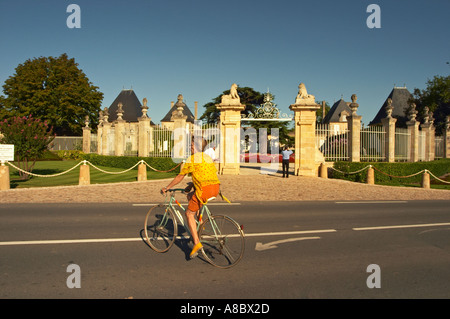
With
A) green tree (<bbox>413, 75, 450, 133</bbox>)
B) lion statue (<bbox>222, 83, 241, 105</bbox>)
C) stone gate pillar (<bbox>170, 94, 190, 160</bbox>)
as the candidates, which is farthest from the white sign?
green tree (<bbox>413, 75, 450, 133</bbox>)

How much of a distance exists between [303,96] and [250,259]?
49.6 ft

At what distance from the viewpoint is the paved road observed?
3.73 m

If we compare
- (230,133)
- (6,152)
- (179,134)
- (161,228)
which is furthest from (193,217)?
(179,134)

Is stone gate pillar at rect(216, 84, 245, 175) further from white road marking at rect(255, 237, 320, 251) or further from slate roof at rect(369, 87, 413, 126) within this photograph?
slate roof at rect(369, 87, 413, 126)

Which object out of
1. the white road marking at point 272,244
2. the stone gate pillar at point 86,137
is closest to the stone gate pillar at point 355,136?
the white road marking at point 272,244

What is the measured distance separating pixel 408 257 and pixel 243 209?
485cm

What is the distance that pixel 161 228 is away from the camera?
5.46 meters

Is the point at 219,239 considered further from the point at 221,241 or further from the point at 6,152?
the point at 6,152

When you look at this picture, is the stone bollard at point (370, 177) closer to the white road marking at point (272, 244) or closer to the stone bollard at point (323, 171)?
the stone bollard at point (323, 171)

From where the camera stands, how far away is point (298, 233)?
650 centimetres

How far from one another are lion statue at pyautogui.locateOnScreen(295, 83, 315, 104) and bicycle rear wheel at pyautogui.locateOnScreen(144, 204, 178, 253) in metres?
14.5

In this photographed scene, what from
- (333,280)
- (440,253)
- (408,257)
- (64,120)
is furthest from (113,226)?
(64,120)

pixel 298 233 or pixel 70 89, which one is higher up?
pixel 70 89
